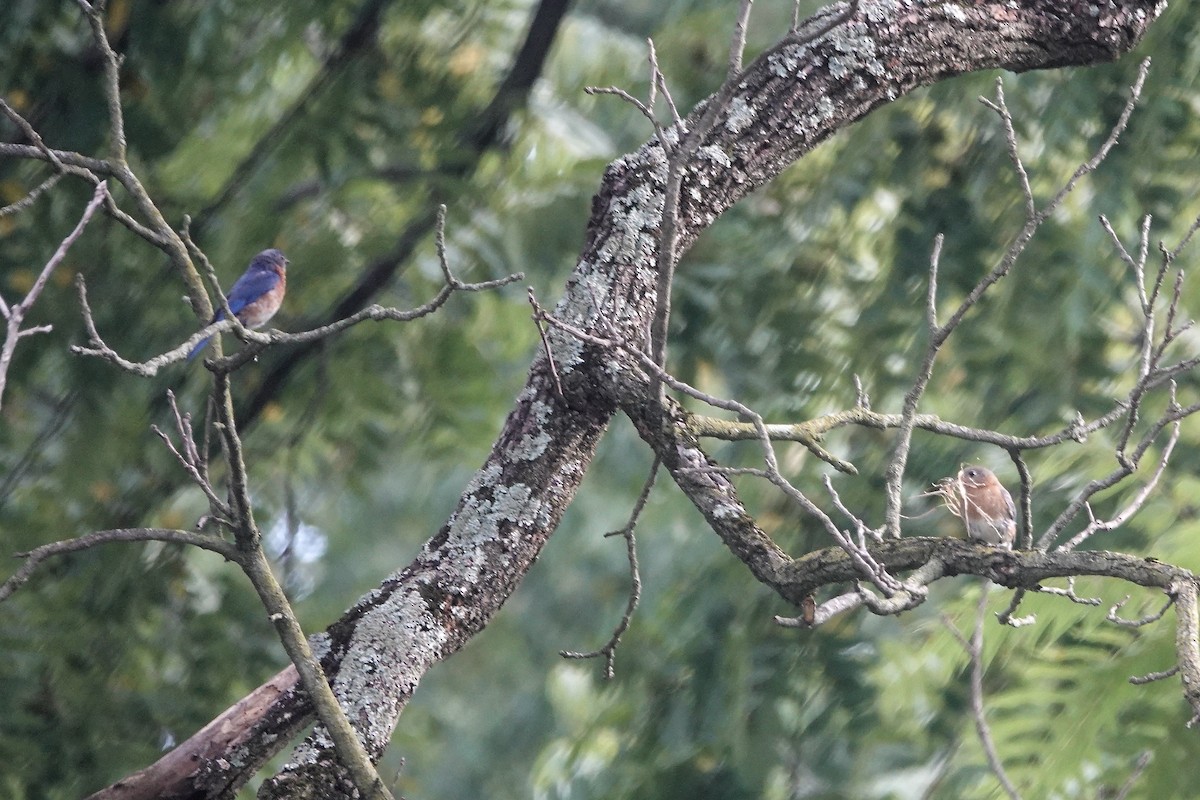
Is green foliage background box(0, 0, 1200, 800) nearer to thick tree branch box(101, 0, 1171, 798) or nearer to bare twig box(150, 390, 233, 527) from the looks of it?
thick tree branch box(101, 0, 1171, 798)

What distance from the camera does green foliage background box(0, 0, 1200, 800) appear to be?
454 centimetres

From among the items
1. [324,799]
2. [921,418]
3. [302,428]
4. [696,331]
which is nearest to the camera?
[324,799]

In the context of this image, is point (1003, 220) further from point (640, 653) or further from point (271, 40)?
point (271, 40)

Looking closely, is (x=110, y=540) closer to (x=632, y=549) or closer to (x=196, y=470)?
(x=196, y=470)

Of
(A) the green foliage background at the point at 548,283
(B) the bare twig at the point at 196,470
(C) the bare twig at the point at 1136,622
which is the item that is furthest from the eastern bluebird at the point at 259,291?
(C) the bare twig at the point at 1136,622

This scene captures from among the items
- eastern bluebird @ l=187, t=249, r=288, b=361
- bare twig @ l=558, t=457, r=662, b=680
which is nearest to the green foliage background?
eastern bluebird @ l=187, t=249, r=288, b=361

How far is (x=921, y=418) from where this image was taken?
247 cm

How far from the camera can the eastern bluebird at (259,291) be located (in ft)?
15.5

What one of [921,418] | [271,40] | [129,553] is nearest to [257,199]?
[271,40]

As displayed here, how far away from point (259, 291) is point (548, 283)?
1537 millimetres

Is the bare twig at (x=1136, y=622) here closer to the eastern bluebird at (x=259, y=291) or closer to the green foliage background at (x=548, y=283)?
the green foliage background at (x=548, y=283)

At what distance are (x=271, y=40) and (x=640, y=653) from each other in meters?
2.89

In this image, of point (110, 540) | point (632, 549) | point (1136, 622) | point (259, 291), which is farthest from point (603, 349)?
point (259, 291)

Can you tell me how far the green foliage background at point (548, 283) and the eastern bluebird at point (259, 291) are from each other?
4.1 inches
